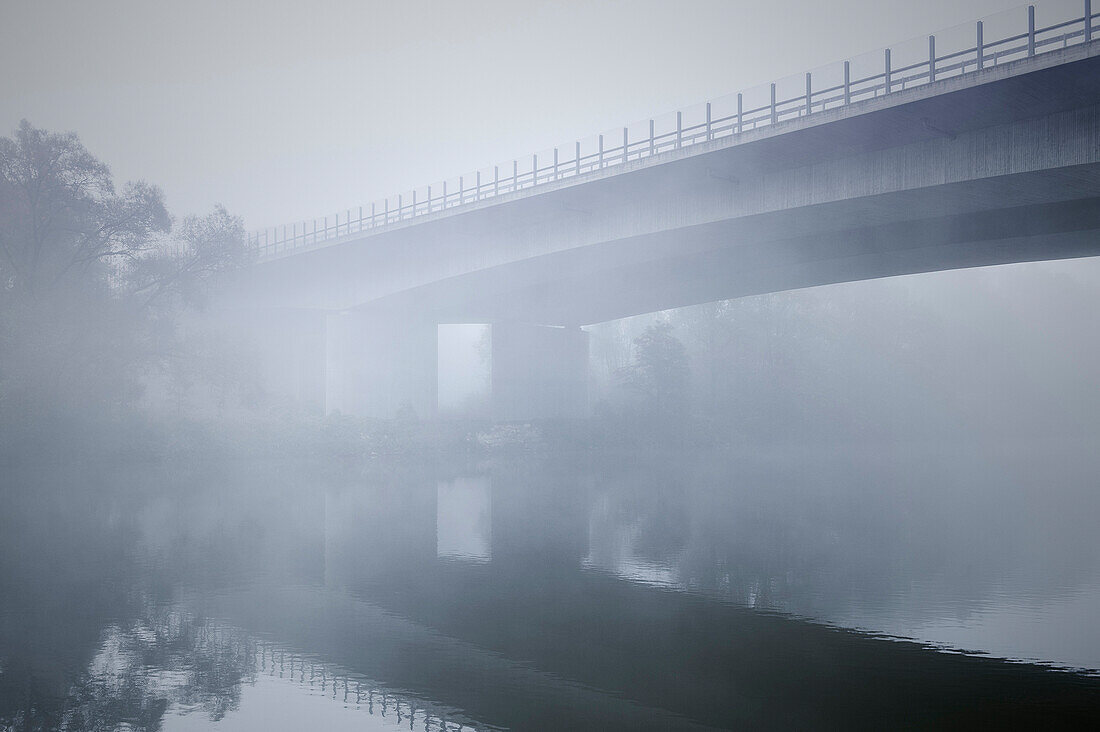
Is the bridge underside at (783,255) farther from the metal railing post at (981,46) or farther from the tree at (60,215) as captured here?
the tree at (60,215)

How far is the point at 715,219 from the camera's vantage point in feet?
105

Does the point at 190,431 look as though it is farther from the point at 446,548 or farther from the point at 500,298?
the point at 446,548

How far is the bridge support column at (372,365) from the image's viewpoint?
52.8 metres

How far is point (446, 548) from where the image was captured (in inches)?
781

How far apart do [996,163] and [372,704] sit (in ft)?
74.6

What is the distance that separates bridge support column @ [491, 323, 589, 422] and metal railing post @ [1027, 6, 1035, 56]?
3948 cm

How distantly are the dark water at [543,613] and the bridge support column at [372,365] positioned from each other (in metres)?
24.6

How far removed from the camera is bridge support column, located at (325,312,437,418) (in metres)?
52.8

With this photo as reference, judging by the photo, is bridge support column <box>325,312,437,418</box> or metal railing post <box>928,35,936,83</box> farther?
bridge support column <box>325,312,437,418</box>

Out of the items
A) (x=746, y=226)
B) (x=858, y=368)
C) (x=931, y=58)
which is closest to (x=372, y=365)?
(x=746, y=226)

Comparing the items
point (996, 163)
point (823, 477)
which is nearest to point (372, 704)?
point (996, 163)

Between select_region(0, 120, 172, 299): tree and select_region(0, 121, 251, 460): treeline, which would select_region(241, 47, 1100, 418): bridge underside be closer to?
select_region(0, 121, 251, 460): treeline

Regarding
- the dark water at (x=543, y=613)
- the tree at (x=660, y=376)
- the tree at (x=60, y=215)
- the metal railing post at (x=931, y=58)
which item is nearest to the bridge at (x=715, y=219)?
the metal railing post at (x=931, y=58)

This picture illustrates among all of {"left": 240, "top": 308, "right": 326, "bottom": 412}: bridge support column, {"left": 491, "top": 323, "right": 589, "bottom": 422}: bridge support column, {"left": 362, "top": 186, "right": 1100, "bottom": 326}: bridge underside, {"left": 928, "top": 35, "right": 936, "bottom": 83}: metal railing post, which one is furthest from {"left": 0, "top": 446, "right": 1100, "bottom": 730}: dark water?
{"left": 240, "top": 308, "right": 326, "bottom": 412}: bridge support column
